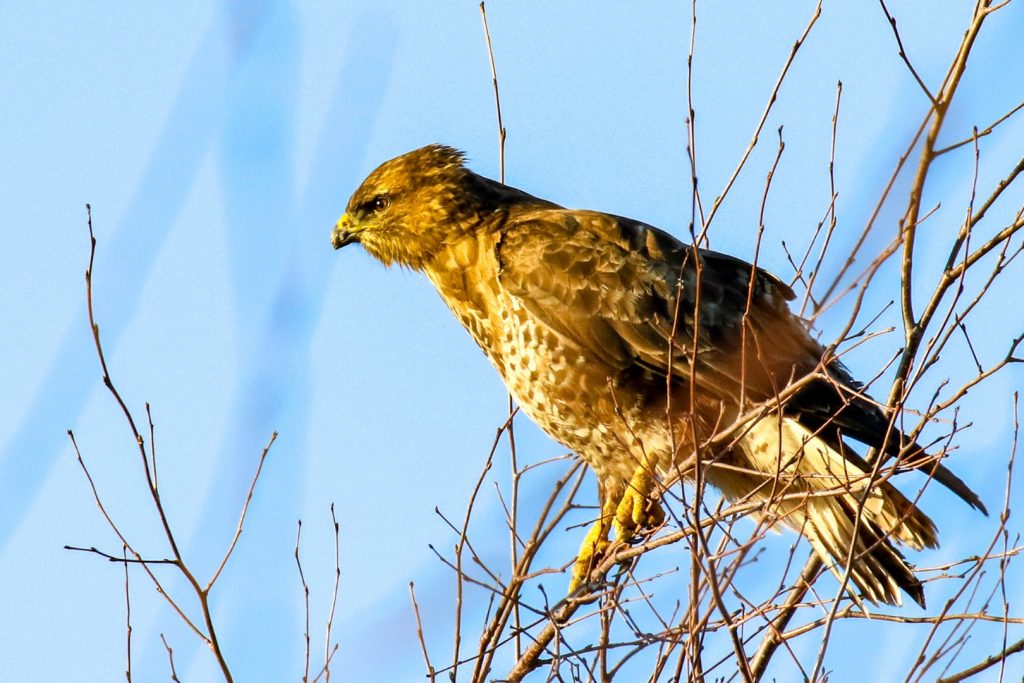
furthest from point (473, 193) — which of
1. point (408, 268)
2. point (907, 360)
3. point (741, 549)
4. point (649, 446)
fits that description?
point (741, 549)

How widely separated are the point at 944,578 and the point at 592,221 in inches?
79.5

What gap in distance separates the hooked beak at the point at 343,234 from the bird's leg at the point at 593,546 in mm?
1807

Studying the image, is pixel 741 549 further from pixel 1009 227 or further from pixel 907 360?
pixel 1009 227

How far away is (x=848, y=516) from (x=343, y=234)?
2.71 meters

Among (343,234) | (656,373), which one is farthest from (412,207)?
(656,373)

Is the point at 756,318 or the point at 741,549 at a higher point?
the point at 756,318

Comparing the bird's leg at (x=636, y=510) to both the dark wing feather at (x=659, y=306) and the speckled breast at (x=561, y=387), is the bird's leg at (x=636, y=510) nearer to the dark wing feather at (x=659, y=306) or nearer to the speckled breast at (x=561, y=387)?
the speckled breast at (x=561, y=387)

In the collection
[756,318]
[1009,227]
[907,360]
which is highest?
[756,318]

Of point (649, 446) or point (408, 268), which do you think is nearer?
point (649, 446)

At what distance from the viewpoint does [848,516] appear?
477cm

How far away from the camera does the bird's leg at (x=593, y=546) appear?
5.02m

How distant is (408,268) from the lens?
5.89 metres

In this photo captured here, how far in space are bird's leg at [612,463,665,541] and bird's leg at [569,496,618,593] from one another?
6cm

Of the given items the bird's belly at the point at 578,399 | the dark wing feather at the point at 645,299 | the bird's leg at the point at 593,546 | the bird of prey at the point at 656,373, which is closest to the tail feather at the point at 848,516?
the bird of prey at the point at 656,373
